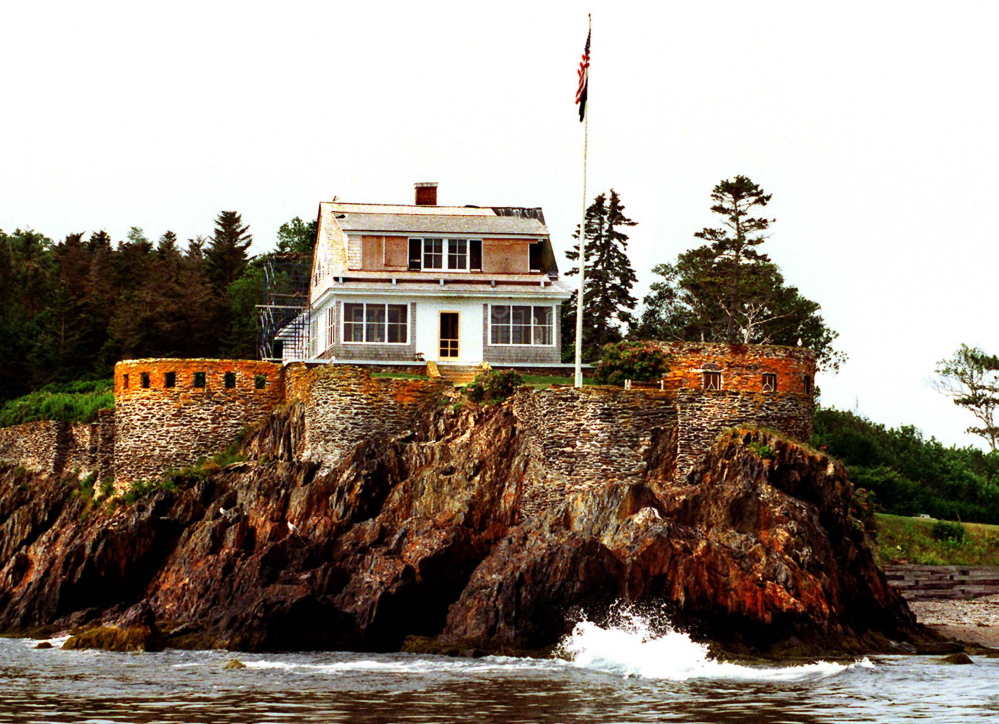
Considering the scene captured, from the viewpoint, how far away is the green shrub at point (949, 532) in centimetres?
7350

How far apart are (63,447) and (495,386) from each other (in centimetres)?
2207

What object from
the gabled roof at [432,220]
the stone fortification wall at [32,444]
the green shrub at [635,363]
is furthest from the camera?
the stone fortification wall at [32,444]

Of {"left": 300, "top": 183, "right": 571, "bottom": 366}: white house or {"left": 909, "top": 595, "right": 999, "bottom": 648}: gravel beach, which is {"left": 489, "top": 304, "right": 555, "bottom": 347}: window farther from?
{"left": 909, "top": 595, "right": 999, "bottom": 648}: gravel beach

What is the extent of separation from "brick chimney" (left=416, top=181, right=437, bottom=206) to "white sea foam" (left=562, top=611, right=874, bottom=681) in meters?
37.4

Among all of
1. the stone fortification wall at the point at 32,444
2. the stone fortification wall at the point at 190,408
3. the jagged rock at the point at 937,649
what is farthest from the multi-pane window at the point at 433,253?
the jagged rock at the point at 937,649

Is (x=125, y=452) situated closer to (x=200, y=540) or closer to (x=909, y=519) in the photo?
(x=200, y=540)

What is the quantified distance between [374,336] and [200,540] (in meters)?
13.7

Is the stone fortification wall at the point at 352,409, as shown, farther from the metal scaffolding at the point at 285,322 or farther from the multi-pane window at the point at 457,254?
the metal scaffolding at the point at 285,322

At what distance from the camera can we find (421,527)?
6025cm

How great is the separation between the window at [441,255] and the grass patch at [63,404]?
14780 millimetres

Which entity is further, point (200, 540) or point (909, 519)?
point (909, 519)

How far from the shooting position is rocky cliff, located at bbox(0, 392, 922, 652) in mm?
54500

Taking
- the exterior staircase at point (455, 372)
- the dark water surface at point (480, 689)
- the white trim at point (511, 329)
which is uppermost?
the white trim at point (511, 329)

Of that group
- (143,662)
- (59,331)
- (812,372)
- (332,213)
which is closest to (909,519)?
(812,372)
